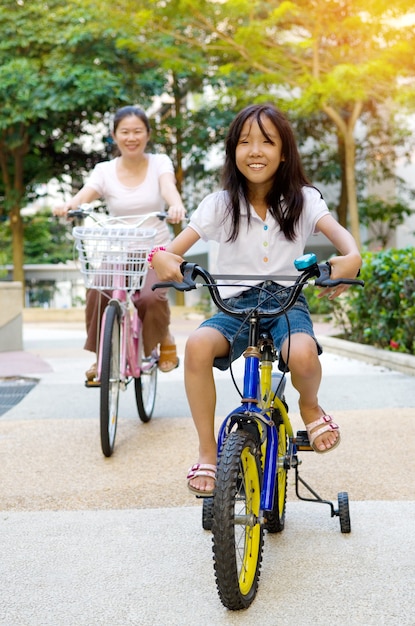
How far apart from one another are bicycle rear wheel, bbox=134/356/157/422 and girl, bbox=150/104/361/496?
7.47 ft

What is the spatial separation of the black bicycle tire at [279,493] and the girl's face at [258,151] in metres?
0.90

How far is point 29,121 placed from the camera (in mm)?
20844

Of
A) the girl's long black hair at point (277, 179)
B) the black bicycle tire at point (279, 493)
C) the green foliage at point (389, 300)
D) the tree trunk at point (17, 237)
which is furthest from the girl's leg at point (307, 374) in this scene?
the tree trunk at point (17, 237)

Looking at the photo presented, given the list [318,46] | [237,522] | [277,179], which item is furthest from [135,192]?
[318,46]

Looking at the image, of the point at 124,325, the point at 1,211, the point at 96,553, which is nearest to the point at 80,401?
the point at 124,325

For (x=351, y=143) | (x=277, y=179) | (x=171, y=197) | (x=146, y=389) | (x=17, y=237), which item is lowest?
(x=17, y=237)

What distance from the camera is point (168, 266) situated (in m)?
3.00

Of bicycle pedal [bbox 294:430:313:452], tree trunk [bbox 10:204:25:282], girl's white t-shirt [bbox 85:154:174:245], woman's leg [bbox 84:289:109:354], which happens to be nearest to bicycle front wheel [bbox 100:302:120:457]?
woman's leg [bbox 84:289:109:354]

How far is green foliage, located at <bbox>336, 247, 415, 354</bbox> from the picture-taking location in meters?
7.77

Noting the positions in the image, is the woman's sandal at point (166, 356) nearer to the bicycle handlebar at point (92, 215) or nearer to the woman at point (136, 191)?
the woman at point (136, 191)

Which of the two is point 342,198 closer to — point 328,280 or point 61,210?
point 61,210

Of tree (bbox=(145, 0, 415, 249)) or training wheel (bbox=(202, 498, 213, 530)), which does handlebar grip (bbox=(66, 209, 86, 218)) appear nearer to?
training wheel (bbox=(202, 498, 213, 530))

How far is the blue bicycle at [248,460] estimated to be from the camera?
2.54 metres

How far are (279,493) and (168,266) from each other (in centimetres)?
94
